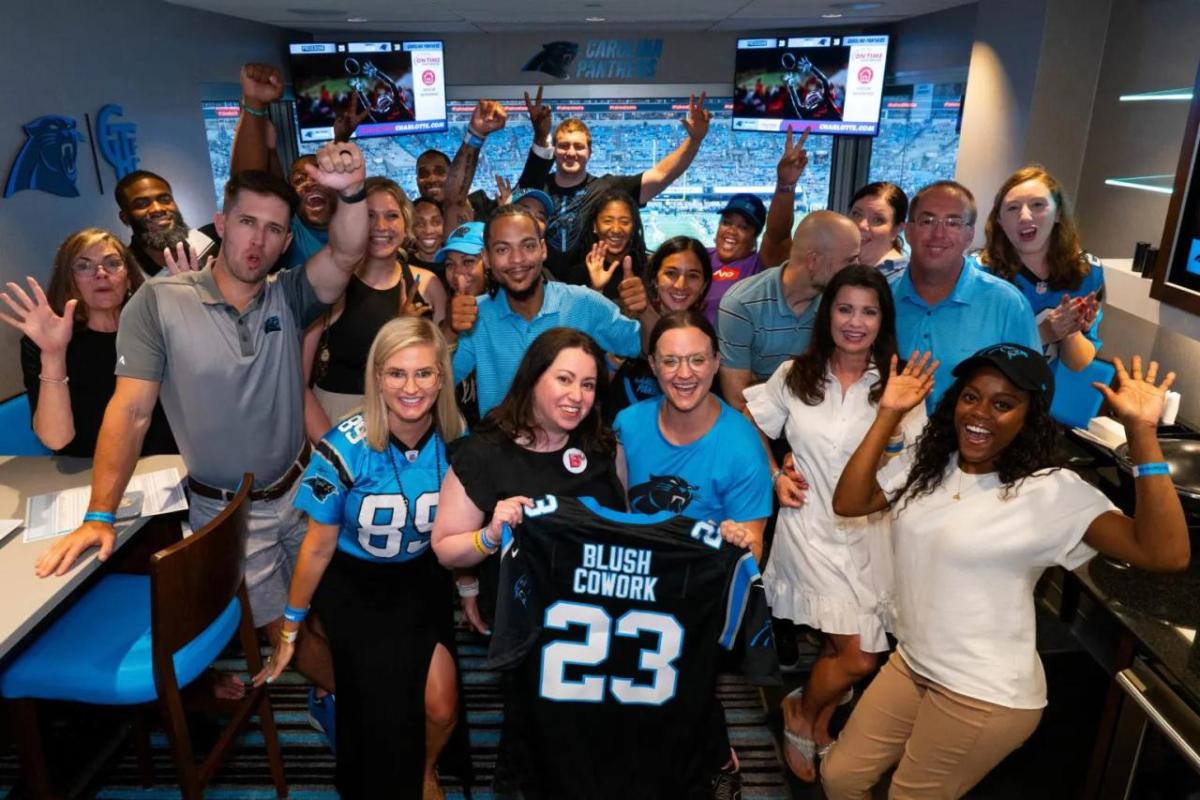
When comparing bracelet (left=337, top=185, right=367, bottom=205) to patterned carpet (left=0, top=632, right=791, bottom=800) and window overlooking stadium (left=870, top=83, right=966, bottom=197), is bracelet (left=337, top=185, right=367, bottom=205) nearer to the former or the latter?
patterned carpet (left=0, top=632, right=791, bottom=800)

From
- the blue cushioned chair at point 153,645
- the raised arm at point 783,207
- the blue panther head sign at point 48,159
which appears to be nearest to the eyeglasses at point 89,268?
the blue cushioned chair at point 153,645

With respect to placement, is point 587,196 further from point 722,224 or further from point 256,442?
point 256,442

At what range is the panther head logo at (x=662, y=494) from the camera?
2305 millimetres

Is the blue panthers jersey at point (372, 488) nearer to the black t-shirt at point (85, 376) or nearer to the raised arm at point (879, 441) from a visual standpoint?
the black t-shirt at point (85, 376)

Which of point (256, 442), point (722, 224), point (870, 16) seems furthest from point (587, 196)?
point (870, 16)

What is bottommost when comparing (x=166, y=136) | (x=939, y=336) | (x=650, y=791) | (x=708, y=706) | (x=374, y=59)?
(x=650, y=791)

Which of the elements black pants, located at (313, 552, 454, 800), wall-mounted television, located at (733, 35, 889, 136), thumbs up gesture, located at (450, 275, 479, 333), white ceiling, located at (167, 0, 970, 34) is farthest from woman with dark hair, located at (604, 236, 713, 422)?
wall-mounted television, located at (733, 35, 889, 136)

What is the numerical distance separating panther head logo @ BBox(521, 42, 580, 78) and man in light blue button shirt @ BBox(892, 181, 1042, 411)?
238 inches

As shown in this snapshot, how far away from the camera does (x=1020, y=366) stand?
74.0 inches

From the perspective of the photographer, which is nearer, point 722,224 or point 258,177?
point 258,177

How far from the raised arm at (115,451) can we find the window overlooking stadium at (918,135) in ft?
18.8

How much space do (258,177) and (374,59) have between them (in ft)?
17.5

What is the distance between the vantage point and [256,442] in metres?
2.57

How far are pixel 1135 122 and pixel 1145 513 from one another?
3085 mm
